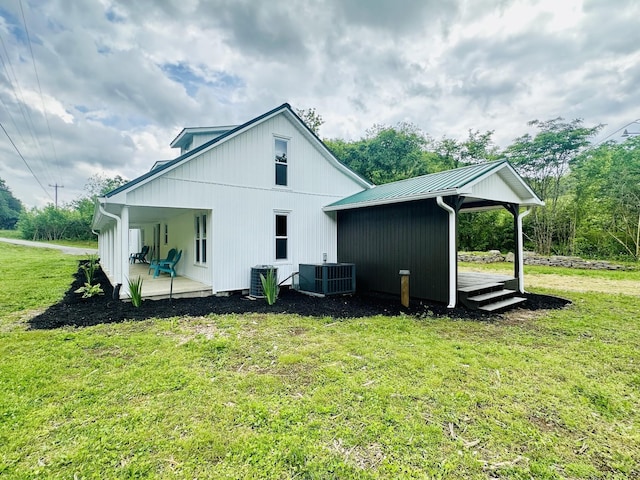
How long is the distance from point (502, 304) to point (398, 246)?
8.56 feet

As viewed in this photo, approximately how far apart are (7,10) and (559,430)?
1522 cm

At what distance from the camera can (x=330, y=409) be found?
255 cm

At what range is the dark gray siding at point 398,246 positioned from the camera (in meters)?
6.56

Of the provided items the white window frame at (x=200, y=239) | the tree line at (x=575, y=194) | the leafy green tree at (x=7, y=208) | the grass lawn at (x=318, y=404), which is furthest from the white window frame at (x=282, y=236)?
the leafy green tree at (x=7, y=208)

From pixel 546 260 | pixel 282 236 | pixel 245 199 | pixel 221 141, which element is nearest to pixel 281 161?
pixel 245 199

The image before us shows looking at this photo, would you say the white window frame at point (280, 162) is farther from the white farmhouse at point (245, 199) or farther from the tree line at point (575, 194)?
the tree line at point (575, 194)

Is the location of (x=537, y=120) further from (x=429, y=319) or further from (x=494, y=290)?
(x=429, y=319)

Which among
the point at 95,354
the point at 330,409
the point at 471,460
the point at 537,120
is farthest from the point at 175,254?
the point at 537,120

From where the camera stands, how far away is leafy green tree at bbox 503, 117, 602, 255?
13.8 metres

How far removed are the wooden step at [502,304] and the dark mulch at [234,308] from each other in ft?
0.59

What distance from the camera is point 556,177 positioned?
14.7m

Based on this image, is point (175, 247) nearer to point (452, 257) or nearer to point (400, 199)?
point (400, 199)

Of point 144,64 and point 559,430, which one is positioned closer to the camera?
point 559,430

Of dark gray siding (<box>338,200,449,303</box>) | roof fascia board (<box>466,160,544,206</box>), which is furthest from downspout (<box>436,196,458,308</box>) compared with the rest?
roof fascia board (<box>466,160,544,206</box>)
